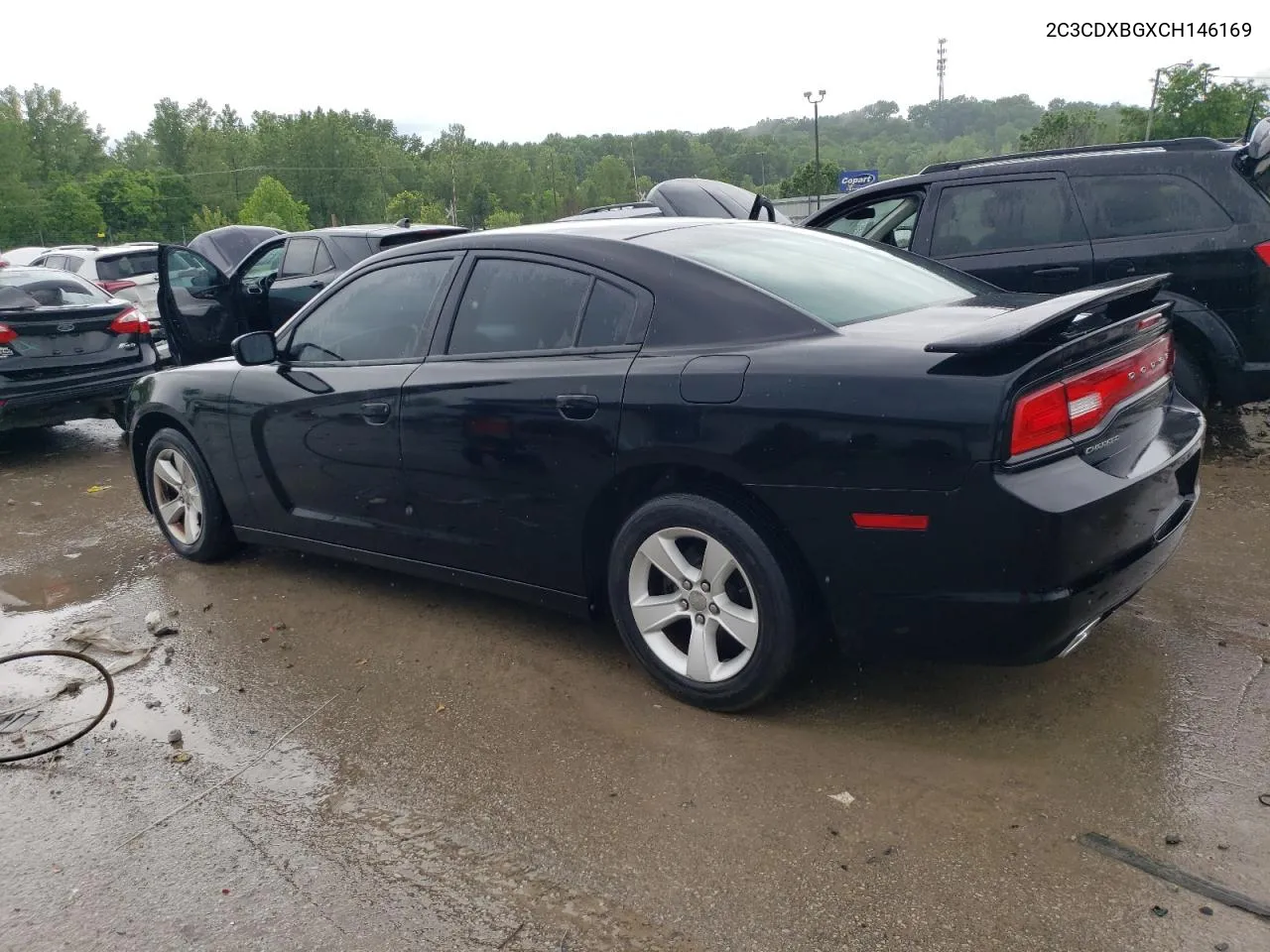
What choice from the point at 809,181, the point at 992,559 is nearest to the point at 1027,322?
the point at 992,559

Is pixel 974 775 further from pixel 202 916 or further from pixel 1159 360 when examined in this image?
pixel 202 916

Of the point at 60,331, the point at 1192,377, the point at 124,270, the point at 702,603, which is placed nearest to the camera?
the point at 702,603

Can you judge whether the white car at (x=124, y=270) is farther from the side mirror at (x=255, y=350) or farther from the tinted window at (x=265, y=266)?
the side mirror at (x=255, y=350)

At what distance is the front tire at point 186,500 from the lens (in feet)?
17.2

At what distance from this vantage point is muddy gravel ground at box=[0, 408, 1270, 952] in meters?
2.52

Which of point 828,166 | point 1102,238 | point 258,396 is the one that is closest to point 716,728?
point 258,396

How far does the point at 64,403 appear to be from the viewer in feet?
27.1

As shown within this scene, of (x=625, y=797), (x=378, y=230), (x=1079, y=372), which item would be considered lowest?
(x=625, y=797)

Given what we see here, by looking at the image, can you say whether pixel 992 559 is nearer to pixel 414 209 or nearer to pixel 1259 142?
pixel 1259 142

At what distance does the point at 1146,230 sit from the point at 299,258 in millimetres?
7114

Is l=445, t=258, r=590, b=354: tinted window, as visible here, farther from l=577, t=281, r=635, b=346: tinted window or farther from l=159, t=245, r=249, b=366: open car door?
l=159, t=245, r=249, b=366: open car door

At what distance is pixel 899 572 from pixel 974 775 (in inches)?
25.0

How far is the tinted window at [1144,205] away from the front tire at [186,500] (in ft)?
16.4

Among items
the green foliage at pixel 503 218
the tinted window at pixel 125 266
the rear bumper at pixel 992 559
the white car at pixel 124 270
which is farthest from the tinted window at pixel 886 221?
the green foliage at pixel 503 218
